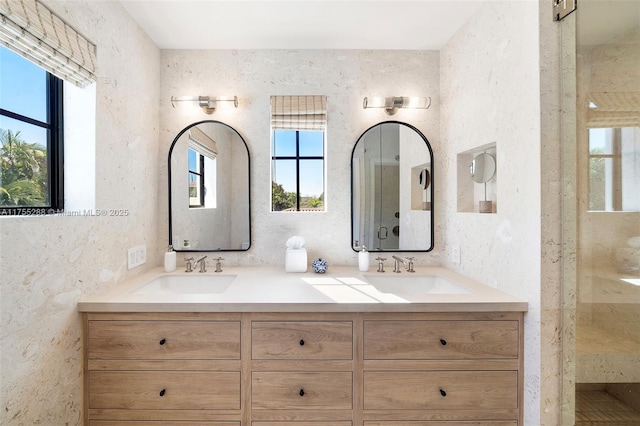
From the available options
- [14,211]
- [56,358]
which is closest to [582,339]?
[56,358]

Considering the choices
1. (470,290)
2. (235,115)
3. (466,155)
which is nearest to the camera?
(470,290)

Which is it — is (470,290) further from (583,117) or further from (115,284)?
(115,284)

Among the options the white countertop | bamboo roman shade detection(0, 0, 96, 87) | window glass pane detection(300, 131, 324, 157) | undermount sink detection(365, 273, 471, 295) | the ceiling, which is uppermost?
the ceiling

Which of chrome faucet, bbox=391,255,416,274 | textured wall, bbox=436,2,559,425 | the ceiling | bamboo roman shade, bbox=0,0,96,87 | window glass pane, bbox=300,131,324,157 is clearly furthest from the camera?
window glass pane, bbox=300,131,324,157

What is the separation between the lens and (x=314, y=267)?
5.94 feet

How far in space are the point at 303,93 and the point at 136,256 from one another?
5.03 feet

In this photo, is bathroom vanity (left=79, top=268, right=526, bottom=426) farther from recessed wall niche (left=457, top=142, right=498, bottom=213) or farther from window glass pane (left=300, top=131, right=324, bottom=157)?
window glass pane (left=300, top=131, right=324, bottom=157)

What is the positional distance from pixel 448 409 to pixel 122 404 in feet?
4.99

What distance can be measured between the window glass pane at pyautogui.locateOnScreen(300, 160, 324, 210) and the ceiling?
0.82 metres

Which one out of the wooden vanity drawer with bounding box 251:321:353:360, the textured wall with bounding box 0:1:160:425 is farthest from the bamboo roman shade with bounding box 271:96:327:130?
the wooden vanity drawer with bounding box 251:321:353:360

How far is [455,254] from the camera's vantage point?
1.82m

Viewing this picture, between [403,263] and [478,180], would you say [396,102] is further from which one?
[403,263]

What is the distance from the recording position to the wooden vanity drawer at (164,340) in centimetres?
128

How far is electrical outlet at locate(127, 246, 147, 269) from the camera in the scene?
5.32 feet
